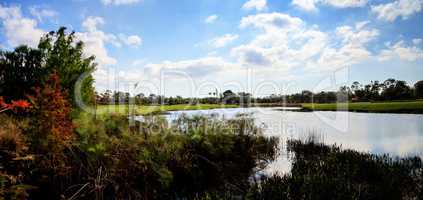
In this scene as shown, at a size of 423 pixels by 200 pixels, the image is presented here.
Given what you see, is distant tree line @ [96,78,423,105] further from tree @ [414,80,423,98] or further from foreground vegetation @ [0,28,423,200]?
foreground vegetation @ [0,28,423,200]

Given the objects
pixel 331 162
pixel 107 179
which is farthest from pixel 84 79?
pixel 331 162

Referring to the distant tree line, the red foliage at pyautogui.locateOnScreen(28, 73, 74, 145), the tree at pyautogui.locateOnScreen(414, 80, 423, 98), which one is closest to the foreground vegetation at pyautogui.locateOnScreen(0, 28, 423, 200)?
the red foliage at pyautogui.locateOnScreen(28, 73, 74, 145)

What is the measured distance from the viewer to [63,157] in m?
5.55

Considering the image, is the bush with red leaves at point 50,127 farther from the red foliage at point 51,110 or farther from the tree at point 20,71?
the tree at point 20,71

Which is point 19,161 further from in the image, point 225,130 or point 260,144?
point 260,144

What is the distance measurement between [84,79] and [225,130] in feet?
21.0

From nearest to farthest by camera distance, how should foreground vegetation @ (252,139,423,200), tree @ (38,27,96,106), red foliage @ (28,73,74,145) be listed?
red foliage @ (28,73,74,145) < foreground vegetation @ (252,139,423,200) < tree @ (38,27,96,106)

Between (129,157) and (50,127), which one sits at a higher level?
(50,127)

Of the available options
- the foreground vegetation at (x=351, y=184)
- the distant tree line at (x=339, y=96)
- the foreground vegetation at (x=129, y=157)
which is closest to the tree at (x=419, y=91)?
the distant tree line at (x=339, y=96)

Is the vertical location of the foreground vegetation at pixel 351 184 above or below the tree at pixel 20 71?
below

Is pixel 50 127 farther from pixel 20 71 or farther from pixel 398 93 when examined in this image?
pixel 398 93

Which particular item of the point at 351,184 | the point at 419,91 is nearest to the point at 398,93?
the point at 419,91

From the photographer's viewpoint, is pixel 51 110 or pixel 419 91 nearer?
pixel 51 110

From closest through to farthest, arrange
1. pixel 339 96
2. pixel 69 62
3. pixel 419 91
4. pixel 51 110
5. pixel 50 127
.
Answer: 1. pixel 51 110
2. pixel 50 127
3. pixel 69 62
4. pixel 419 91
5. pixel 339 96
